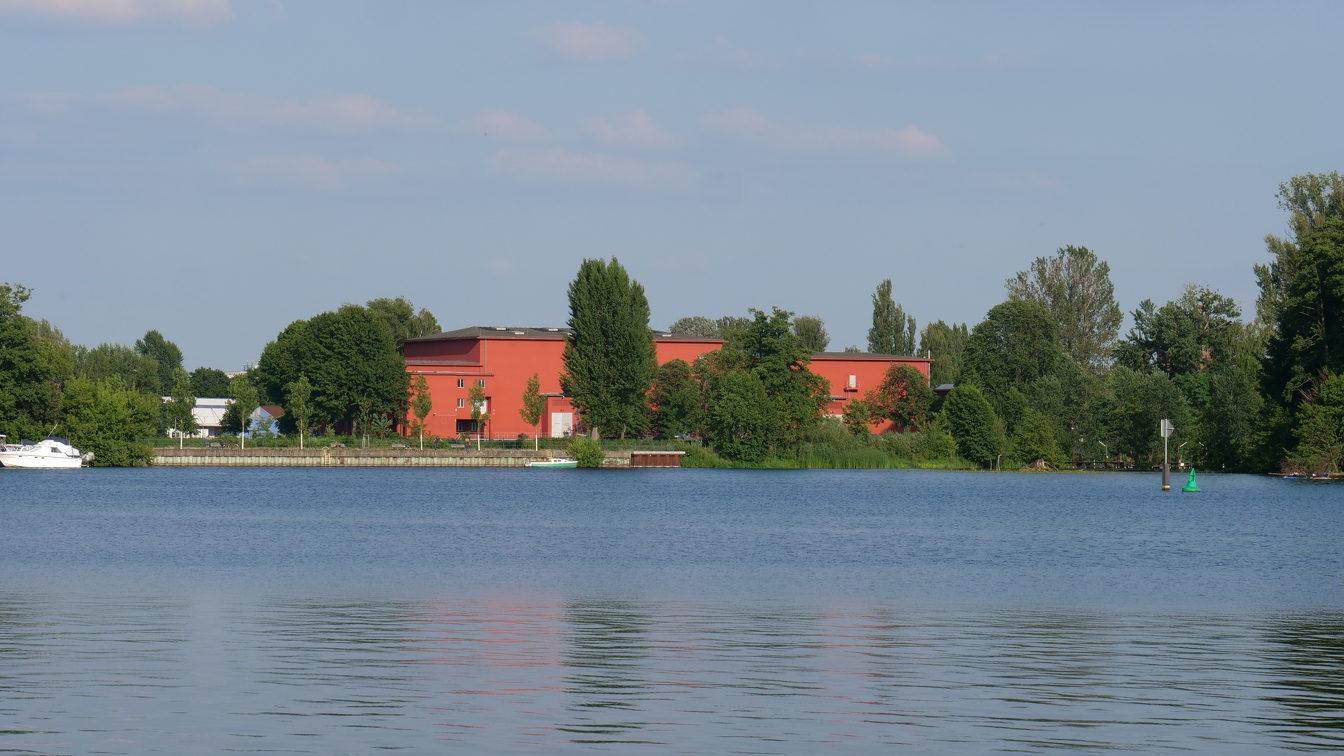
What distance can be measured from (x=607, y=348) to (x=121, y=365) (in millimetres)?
74631

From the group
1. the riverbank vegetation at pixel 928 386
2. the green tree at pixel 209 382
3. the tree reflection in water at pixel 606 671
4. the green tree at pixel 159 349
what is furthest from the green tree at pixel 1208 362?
the green tree at pixel 159 349

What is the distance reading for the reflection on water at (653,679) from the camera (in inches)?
391

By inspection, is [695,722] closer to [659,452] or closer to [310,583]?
[310,583]

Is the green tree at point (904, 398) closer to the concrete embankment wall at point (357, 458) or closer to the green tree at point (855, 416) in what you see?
the green tree at point (855, 416)

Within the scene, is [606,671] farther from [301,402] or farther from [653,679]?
[301,402]

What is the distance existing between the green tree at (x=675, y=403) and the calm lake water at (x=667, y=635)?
2164 inches

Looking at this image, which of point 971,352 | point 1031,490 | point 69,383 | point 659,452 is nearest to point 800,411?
point 659,452

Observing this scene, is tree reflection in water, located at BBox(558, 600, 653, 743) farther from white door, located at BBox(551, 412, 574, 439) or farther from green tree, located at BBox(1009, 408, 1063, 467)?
white door, located at BBox(551, 412, 574, 439)

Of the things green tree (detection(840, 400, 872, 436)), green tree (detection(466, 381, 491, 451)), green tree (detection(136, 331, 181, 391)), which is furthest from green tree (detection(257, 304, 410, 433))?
green tree (detection(136, 331, 181, 391))

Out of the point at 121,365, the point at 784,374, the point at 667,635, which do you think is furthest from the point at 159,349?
the point at 667,635

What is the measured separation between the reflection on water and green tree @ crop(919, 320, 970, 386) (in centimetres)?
9550

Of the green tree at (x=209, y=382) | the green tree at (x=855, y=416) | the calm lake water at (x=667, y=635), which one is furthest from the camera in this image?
the green tree at (x=209, y=382)

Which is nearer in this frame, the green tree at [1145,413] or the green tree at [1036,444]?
the green tree at [1145,413]

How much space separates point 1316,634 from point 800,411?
70.3m
